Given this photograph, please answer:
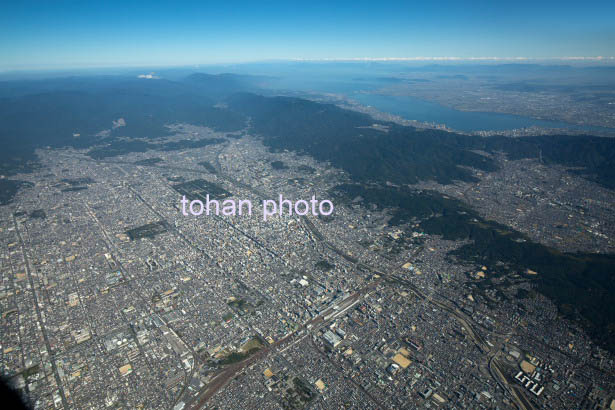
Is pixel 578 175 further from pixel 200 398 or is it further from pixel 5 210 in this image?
pixel 5 210

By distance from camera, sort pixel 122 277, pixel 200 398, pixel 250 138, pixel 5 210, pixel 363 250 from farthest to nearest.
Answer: pixel 250 138 < pixel 5 210 < pixel 363 250 < pixel 122 277 < pixel 200 398

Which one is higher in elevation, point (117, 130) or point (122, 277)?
point (117, 130)

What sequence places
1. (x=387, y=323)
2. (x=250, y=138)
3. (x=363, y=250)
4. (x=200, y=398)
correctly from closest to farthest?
(x=200, y=398) < (x=387, y=323) < (x=363, y=250) < (x=250, y=138)

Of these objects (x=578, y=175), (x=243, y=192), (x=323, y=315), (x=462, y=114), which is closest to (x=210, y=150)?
(x=243, y=192)

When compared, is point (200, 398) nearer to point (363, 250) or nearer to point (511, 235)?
point (363, 250)

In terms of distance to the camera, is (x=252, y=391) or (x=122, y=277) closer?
(x=252, y=391)

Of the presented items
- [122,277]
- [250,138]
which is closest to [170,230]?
[122,277]

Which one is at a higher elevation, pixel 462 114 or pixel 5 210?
pixel 462 114

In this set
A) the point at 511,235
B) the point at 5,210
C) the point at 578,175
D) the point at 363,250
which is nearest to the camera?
the point at 363,250

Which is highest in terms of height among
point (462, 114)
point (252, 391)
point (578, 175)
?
point (462, 114)
